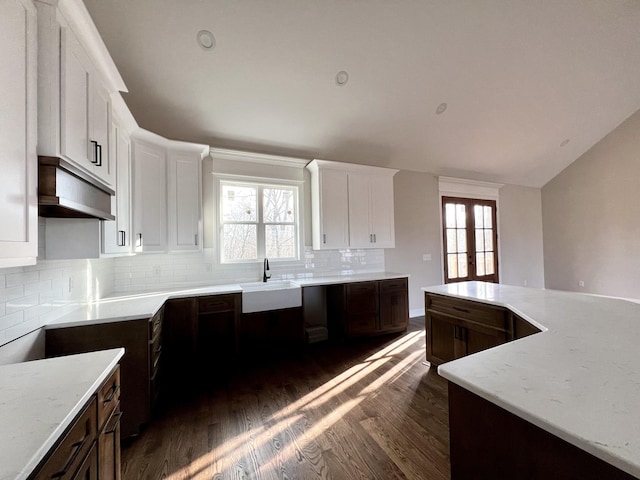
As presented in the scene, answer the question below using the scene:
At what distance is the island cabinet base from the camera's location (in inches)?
24.2

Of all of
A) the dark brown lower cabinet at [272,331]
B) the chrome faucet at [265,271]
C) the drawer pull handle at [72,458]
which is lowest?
the dark brown lower cabinet at [272,331]

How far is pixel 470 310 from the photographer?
2.18 m

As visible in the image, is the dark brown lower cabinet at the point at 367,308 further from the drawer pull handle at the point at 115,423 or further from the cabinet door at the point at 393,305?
the drawer pull handle at the point at 115,423

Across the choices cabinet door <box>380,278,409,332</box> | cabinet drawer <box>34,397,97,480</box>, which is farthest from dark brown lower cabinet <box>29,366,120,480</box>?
cabinet door <box>380,278,409,332</box>

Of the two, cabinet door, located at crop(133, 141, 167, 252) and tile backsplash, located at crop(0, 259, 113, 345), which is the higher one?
cabinet door, located at crop(133, 141, 167, 252)

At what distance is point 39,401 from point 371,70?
3.45m

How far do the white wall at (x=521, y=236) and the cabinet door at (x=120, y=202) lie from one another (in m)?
6.37

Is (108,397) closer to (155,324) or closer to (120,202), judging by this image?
(155,324)

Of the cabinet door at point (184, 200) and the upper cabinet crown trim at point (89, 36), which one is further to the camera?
the cabinet door at point (184, 200)

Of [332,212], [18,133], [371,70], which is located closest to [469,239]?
[332,212]

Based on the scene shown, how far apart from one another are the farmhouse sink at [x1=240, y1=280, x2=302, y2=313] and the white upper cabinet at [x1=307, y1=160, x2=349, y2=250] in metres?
0.87

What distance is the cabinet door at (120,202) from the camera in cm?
188

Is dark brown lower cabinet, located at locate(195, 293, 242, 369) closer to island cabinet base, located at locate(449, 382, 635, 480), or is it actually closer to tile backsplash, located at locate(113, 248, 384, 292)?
tile backsplash, located at locate(113, 248, 384, 292)

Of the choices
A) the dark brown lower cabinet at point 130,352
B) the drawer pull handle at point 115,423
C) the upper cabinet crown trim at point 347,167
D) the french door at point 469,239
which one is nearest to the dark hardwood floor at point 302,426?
the dark brown lower cabinet at point 130,352
